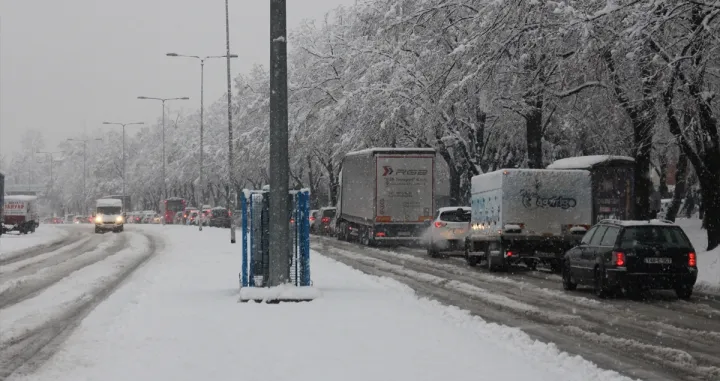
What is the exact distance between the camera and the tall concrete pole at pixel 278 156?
1555 centimetres

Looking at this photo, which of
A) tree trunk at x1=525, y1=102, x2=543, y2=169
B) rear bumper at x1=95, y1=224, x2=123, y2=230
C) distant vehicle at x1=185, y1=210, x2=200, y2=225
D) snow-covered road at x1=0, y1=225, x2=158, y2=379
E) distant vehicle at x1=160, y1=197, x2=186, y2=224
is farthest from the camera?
distant vehicle at x1=160, y1=197, x2=186, y2=224

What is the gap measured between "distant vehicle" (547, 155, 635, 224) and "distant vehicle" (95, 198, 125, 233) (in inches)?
1716

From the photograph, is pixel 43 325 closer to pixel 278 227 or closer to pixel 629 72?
pixel 278 227

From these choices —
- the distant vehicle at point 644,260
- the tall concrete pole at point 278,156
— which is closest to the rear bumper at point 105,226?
the distant vehicle at point 644,260

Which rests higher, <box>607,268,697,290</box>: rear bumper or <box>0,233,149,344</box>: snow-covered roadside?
<box>607,268,697,290</box>: rear bumper

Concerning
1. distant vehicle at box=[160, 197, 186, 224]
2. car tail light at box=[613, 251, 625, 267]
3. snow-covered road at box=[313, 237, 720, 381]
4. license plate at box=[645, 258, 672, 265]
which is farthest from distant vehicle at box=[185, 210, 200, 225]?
license plate at box=[645, 258, 672, 265]

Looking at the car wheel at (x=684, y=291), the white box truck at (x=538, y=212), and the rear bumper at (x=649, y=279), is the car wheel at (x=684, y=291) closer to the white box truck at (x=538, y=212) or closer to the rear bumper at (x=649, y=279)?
the rear bumper at (x=649, y=279)

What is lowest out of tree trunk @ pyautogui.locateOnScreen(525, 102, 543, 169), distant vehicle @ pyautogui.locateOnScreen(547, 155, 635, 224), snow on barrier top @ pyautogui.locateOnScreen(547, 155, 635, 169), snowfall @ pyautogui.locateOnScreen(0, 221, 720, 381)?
snowfall @ pyautogui.locateOnScreen(0, 221, 720, 381)

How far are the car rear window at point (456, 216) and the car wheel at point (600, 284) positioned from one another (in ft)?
45.7

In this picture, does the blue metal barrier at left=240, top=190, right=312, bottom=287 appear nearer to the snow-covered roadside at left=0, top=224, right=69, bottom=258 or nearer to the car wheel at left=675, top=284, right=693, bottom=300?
the car wheel at left=675, top=284, right=693, bottom=300

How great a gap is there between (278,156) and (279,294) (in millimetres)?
2175

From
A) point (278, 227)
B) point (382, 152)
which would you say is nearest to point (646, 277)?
point (278, 227)

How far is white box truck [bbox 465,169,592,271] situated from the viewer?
25.1 m

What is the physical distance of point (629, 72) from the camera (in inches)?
947
